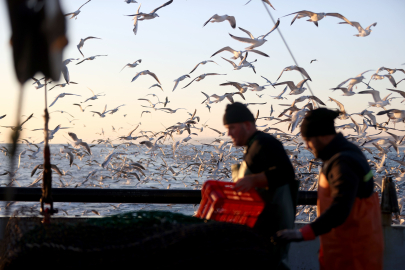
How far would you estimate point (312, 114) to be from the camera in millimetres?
2375

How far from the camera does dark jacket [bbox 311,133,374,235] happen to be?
2.16m

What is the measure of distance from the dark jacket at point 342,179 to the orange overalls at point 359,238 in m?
0.10

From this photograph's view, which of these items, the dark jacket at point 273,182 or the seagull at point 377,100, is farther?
the seagull at point 377,100

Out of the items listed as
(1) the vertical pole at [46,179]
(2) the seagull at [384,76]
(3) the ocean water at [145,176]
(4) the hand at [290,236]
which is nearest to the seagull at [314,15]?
(2) the seagull at [384,76]

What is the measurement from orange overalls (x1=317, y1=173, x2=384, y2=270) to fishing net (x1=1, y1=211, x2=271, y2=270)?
0.54 meters

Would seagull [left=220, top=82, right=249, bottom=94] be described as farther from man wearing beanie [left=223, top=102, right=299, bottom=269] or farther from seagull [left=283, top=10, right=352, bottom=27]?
man wearing beanie [left=223, top=102, right=299, bottom=269]

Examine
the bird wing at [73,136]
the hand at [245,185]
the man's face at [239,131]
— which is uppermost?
the man's face at [239,131]

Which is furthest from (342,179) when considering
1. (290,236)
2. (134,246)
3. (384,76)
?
(384,76)

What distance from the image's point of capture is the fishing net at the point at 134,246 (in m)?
2.01

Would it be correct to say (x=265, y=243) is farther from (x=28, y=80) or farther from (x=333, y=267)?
(x=28, y=80)

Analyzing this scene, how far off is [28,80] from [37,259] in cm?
101

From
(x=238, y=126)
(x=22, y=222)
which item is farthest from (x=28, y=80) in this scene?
(x=238, y=126)

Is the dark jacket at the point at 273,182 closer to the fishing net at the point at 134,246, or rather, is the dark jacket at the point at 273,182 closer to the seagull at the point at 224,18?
the fishing net at the point at 134,246

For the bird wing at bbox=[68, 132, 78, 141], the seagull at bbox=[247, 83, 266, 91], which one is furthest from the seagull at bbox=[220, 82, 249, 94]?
the bird wing at bbox=[68, 132, 78, 141]
